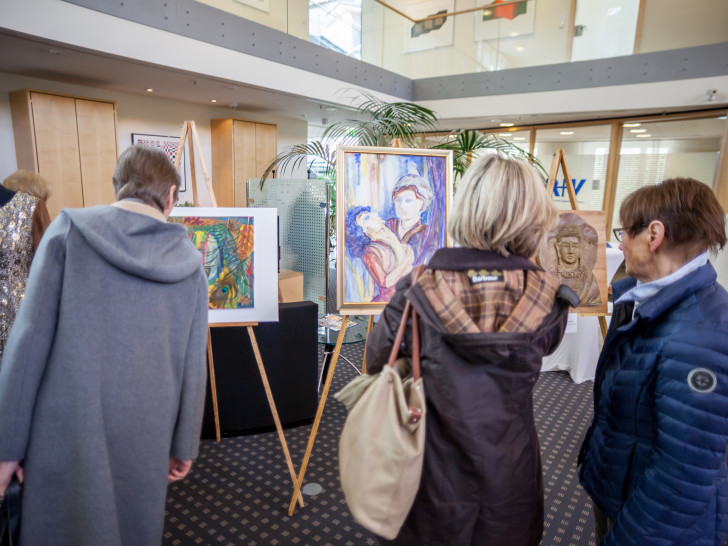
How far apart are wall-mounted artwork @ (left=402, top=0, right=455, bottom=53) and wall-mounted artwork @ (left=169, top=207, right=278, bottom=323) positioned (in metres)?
6.40

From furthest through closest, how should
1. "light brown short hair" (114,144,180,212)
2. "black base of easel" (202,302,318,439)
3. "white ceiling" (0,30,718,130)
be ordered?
"white ceiling" (0,30,718,130)
"black base of easel" (202,302,318,439)
"light brown short hair" (114,144,180,212)

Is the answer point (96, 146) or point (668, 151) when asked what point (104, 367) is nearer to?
point (96, 146)

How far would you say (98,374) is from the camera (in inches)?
41.1

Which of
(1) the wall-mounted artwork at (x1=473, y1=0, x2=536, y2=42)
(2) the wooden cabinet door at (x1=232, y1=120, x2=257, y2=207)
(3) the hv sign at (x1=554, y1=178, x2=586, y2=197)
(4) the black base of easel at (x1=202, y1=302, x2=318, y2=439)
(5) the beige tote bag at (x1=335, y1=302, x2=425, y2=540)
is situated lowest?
(4) the black base of easel at (x1=202, y1=302, x2=318, y2=439)

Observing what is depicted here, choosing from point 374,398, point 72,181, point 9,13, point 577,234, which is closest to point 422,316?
point 374,398

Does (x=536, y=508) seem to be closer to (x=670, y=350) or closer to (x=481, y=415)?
(x=481, y=415)

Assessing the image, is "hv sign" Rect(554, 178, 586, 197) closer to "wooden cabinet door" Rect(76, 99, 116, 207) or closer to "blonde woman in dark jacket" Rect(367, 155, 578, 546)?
"wooden cabinet door" Rect(76, 99, 116, 207)

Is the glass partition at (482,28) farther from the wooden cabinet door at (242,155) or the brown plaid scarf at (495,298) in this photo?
the brown plaid scarf at (495,298)

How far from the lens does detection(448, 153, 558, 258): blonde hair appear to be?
0.97 metres

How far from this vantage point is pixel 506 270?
39.0 inches

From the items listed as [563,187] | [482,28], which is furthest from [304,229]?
[563,187]

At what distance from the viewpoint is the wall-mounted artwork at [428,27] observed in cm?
714

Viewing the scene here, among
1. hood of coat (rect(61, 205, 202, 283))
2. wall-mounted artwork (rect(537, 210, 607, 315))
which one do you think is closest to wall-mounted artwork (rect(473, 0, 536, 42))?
wall-mounted artwork (rect(537, 210, 607, 315))

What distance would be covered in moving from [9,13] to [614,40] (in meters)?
6.51
